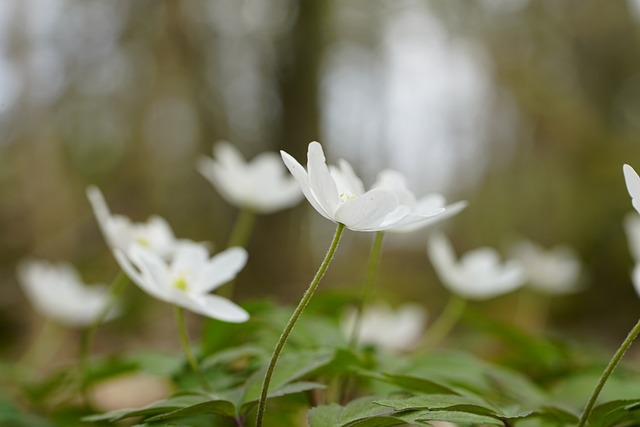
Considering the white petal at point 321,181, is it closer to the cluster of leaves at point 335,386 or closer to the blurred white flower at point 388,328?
the cluster of leaves at point 335,386

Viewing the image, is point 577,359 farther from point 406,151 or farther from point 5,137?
point 406,151

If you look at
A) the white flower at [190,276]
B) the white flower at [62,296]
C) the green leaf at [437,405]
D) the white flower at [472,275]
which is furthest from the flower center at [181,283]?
the white flower at [62,296]

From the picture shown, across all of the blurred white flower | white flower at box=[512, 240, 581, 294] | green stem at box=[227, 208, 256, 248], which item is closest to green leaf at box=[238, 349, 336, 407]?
the blurred white flower

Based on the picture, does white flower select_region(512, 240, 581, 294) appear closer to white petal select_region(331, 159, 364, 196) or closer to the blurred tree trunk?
white petal select_region(331, 159, 364, 196)

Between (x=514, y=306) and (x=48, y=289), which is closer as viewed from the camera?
(x=48, y=289)

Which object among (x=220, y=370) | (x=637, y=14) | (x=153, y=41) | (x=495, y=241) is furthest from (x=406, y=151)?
(x=220, y=370)

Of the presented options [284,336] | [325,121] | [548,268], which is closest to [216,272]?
[284,336]
